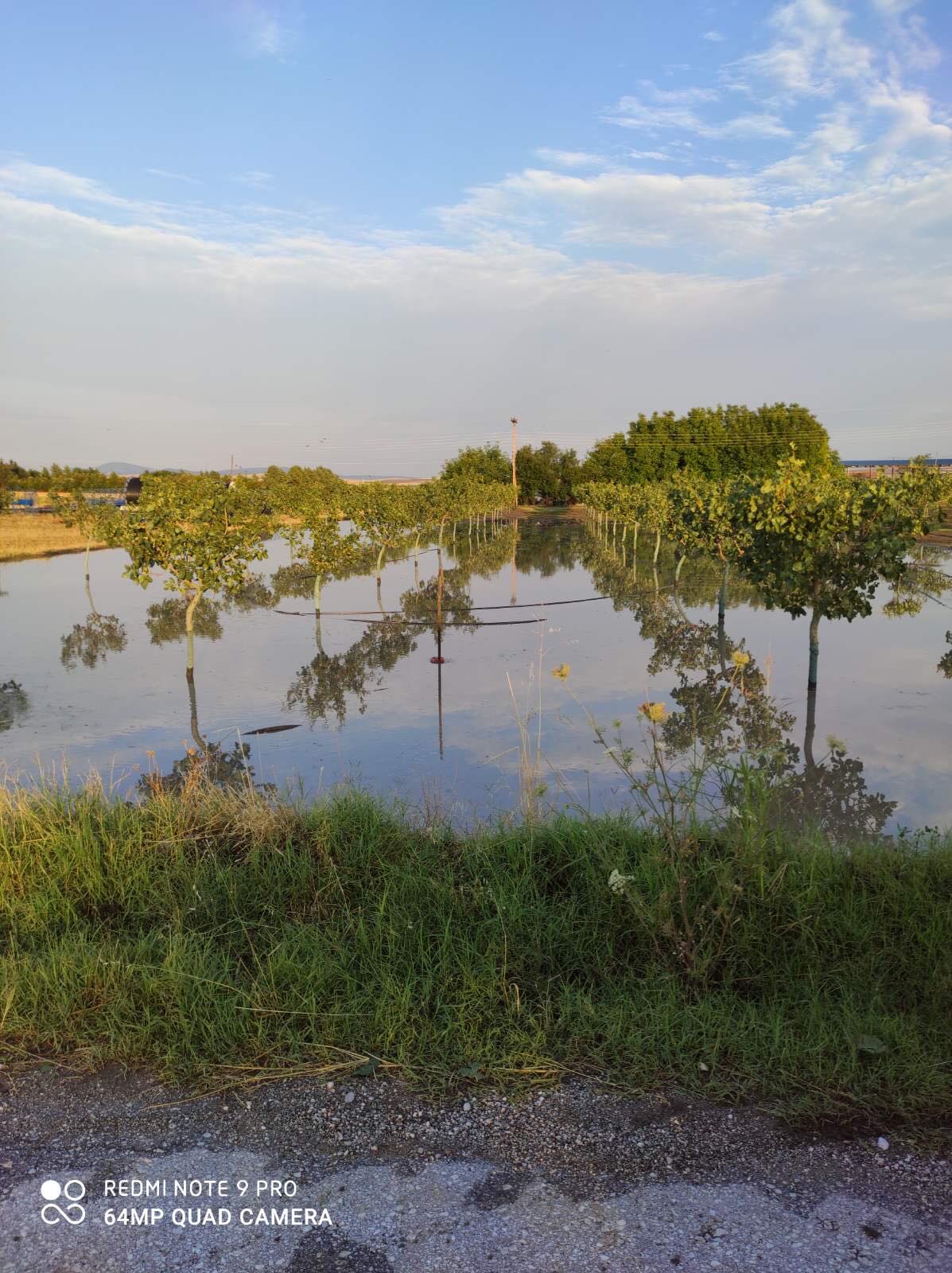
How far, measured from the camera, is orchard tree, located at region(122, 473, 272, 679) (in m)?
12.6

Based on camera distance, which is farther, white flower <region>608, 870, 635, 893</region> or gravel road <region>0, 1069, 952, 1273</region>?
white flower <region>608, 870, 635, 893</region>

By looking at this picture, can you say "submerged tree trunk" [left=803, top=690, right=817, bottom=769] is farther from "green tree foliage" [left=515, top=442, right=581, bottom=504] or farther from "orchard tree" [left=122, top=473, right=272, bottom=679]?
"green tree foliage" [left=515, top=442, right=581, bottom=504]

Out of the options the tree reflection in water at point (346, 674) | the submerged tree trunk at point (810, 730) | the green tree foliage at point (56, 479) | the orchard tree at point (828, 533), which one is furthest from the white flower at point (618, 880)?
the green tree foliage at point (56, 479)

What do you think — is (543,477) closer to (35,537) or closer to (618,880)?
(35,537)

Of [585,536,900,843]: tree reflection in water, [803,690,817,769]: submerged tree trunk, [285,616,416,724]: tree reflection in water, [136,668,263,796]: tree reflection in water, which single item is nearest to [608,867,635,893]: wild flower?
[585,536,900,843]: tree reflection in water

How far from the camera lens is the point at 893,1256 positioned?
2.32 metres

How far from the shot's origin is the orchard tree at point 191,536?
12.6 m

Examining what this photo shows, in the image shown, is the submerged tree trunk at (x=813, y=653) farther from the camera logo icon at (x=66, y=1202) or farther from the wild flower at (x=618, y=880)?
the camera logo icon at (x=66, y=1202)

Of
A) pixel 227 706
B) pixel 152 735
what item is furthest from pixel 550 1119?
pixel 227 706

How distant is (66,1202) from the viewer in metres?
2.60

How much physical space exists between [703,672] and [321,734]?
585cm

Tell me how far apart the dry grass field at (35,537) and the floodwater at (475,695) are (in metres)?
12.4

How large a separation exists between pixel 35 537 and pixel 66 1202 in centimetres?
3970

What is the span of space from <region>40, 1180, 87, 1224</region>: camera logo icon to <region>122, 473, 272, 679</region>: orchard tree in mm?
10514
